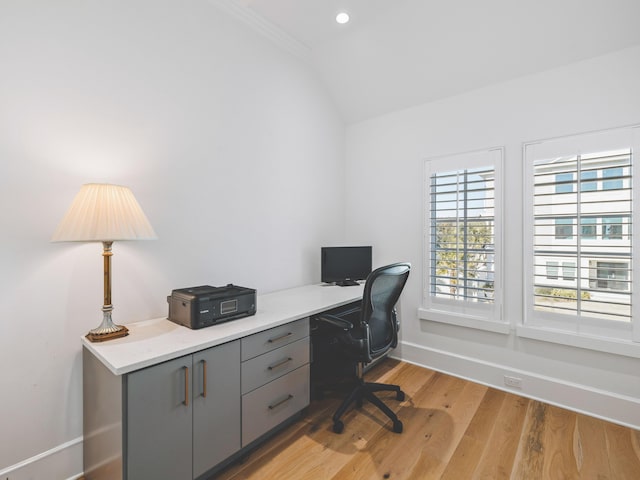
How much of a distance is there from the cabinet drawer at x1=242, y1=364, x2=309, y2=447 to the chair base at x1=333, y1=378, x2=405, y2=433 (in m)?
0.24

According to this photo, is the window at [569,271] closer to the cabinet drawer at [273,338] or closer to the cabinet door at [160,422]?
the cabinet drawer at [273,338]

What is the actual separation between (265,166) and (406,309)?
75.9 inches

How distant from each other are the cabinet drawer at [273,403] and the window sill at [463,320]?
4.61ft

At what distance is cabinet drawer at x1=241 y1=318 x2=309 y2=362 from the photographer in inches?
69.1

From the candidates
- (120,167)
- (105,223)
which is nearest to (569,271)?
(105,223)

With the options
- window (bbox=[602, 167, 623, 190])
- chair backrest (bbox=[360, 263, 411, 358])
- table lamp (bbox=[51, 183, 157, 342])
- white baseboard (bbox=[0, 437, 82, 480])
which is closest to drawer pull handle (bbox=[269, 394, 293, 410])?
chair backrest (bbox=[360, 263, 411, 358])

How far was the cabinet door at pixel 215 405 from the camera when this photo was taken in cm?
154

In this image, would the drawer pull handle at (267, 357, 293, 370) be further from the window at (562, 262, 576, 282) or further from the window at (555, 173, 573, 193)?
the window at (555, 173, 573, 193)

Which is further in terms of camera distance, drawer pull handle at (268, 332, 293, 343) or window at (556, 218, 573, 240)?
window at (556, 218, 573, 240)

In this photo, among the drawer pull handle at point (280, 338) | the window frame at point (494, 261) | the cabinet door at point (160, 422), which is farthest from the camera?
the window frame at point (494, 261)

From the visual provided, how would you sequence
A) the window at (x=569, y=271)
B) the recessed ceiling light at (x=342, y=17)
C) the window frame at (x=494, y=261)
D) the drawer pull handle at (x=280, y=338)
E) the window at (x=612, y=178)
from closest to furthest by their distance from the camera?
1. the drawer pull handle at (x=280, y=338)
2. the window at (x=612, y=178)
3. the window at (x=569, y=271)
4. the recessed ceiling light at (x=342, y=17)
5. the window frame at (x=494, y=261)

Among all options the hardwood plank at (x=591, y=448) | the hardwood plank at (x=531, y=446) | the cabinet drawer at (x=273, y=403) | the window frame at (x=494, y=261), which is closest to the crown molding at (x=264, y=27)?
the window frame at (x=494, y=261)

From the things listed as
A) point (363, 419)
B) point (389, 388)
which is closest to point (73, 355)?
point (363, 419)

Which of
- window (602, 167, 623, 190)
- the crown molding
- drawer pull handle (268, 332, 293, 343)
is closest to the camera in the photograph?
drawer pull handle (268, 332, 293, 343)
